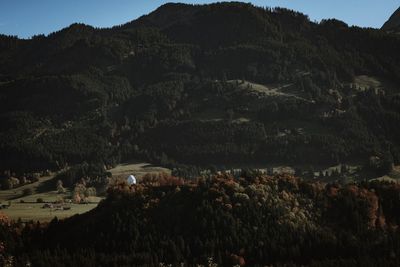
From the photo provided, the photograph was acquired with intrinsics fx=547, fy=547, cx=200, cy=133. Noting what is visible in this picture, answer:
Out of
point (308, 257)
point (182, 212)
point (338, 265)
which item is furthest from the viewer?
point (182, 212)

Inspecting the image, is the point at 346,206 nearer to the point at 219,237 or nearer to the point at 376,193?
the point at 376,193

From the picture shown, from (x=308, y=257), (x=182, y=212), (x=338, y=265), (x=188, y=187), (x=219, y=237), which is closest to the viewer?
(x=338, y=265)

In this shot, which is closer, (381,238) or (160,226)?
(381,238)

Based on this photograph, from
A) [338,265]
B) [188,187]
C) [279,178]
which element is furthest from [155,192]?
[338,265]

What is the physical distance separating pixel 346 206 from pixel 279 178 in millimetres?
21831

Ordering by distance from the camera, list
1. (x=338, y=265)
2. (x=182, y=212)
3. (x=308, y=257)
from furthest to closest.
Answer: (x=182, y=212) → (x=308, y=257) → (x=338, y=265)

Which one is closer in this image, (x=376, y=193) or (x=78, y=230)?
(x=78, y=230)

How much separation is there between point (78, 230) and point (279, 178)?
197 ft

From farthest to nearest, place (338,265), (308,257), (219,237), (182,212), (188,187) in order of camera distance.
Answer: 1. (188,187)
2. (182,212)
3. (219,237)
4. (308,257)
5. (338,265)

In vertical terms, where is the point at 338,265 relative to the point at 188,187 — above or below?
below

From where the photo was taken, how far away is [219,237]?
136 meters

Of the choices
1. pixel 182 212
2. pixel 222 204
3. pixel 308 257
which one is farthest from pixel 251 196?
pixel 308 257

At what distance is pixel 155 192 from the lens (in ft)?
519

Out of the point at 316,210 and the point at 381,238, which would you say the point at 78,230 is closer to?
the point at 316,210
